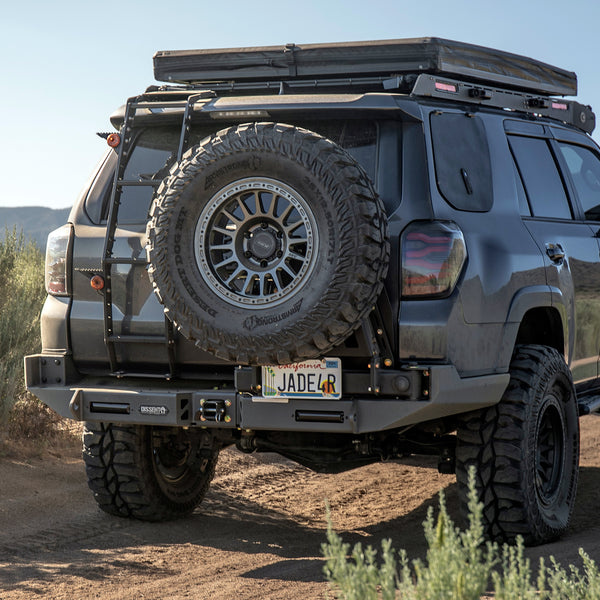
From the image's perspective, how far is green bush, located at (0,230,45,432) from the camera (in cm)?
794

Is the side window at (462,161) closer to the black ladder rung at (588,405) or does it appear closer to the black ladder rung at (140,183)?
the black ladder rung at (140,183)

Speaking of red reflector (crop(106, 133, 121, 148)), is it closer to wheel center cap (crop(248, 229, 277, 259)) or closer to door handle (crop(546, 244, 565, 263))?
wheel center cap (crop(248, 229, 277, 259))

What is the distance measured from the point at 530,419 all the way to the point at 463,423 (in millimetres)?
335

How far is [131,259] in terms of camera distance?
16.1ft

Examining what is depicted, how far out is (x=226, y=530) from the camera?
576 cm

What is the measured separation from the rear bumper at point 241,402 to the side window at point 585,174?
198 centimetres

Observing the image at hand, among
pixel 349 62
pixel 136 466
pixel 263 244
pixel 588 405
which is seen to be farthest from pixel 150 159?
pixel 588 405

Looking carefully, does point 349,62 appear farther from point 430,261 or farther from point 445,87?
point 430,261

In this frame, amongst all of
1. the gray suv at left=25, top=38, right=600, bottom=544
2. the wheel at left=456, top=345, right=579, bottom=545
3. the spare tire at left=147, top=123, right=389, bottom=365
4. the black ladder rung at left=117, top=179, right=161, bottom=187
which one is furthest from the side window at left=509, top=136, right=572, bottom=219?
the black ladder rung at left=117, top=179, right=161, bottom=187

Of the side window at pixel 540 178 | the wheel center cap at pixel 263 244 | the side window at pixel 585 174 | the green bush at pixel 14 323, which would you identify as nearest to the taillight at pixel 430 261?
the wheel center cap at pixel 263 244

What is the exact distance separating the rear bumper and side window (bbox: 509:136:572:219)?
1276 mm

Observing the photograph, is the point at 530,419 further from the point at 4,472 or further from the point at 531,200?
the point at 4,472

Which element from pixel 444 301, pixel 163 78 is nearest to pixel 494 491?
pixel 444 301

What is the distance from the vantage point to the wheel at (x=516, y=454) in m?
4.86
